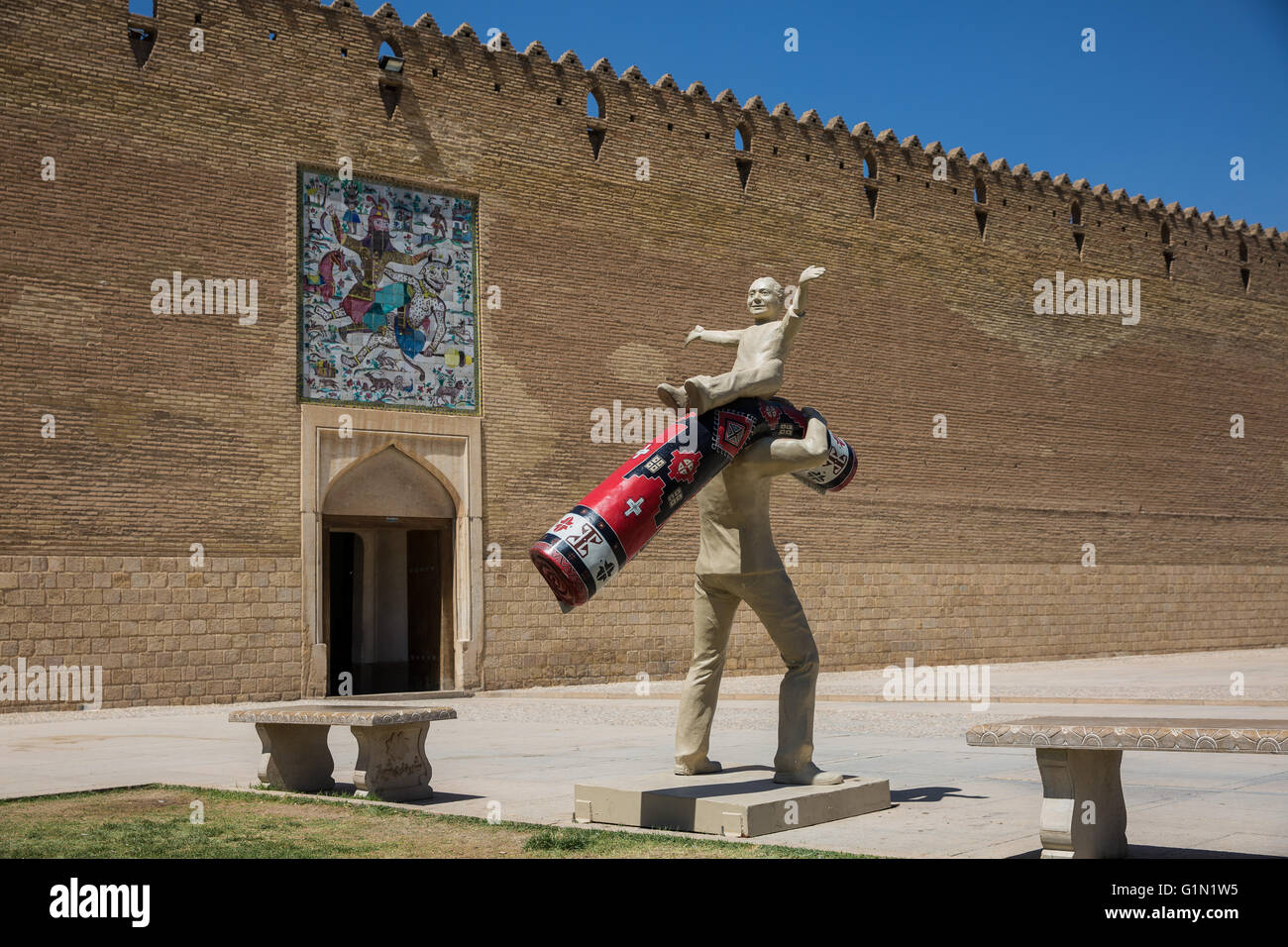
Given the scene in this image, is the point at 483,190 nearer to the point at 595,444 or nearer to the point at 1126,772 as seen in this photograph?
the point at 595,444

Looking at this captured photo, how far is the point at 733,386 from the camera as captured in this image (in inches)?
228

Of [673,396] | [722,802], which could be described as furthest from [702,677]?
[673,396]

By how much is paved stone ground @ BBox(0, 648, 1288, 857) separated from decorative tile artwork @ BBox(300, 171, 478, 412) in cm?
369

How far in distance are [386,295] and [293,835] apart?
10272 mm

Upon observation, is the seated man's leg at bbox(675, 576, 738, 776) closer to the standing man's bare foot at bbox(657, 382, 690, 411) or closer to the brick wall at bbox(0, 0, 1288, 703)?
the standing man's bare foot at bbox(657, 382, 690, 411)

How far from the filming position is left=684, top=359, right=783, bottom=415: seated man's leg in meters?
5.68

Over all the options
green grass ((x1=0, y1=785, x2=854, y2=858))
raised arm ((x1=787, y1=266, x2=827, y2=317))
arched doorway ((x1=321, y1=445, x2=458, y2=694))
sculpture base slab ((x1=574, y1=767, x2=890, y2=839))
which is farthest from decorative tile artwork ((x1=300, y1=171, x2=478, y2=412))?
sculpture base slab ((x1=574, y1=767, x2=890, y2=839))

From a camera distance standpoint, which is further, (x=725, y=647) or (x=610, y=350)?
(x=610, y=350)

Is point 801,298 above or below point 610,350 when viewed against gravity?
below

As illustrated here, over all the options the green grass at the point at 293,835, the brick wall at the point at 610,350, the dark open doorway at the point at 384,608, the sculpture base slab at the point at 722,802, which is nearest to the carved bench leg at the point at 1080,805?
the green grass at the point at 293,835

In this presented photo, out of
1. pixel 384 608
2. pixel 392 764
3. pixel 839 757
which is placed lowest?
pixel 839 757

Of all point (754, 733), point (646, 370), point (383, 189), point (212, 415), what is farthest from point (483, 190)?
point (754, 733)

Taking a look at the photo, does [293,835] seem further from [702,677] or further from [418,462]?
[418,462]

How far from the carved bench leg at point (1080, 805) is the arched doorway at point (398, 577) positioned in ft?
36.2
